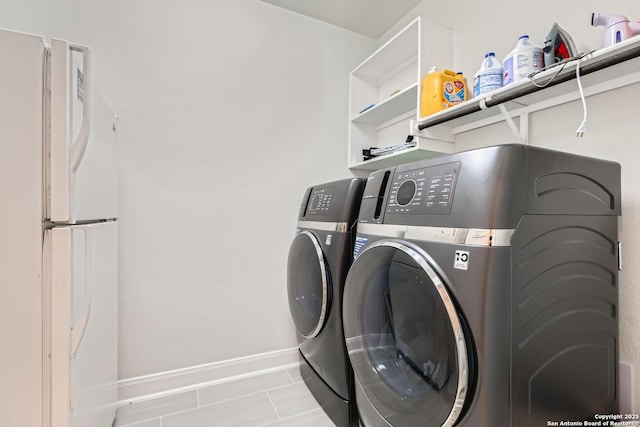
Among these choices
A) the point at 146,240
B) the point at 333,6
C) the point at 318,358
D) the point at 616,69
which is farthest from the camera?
the point at 333,6

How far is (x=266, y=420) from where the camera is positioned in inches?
57.5

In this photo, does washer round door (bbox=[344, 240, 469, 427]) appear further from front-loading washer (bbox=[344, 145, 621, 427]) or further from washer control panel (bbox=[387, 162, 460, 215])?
washer control panel (bbox=[387, 162, 460, 215])

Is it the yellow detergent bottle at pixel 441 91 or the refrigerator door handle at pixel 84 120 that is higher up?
the yellow detergent bottle at pixel 441 91

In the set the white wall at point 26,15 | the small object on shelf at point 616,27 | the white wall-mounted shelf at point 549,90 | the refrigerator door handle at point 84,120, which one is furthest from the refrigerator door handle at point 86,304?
the small object on shelf at point 616,27

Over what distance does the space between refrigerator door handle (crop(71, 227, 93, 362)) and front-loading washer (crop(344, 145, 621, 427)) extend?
36.5 inches

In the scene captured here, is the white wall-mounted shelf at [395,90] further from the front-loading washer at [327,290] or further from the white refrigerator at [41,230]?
the white refrigerator at [41,230]

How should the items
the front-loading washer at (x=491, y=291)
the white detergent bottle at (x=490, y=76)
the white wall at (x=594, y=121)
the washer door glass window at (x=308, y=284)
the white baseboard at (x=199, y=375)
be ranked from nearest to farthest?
the front-loading washer at (x=491, y=291), the white wall at (x=594, y=121), the white detergent bottle at (x=490, y=76), the washer door glass window at (x=308, y=284), the white baseboard at (x=199, y=375)

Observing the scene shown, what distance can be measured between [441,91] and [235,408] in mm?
2075

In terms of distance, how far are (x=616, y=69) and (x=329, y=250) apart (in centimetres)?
126

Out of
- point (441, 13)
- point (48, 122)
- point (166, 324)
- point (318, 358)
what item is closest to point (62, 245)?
point (48, 122)

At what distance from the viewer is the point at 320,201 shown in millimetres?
1591

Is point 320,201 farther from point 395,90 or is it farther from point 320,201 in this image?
point 395,90

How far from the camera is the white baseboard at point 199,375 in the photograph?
1.65 meters

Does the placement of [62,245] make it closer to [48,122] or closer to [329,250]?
[48,122]
